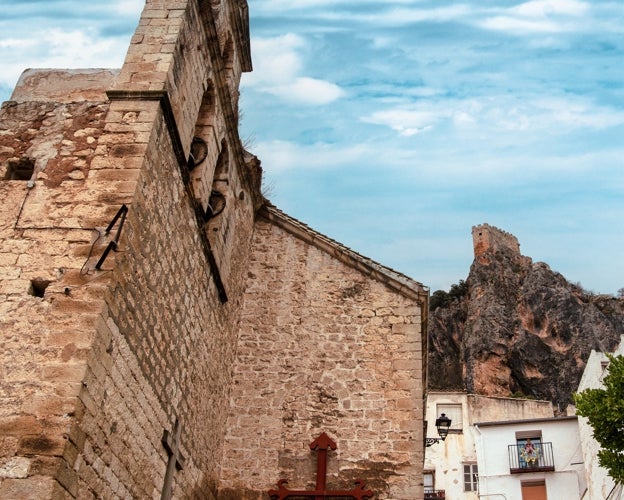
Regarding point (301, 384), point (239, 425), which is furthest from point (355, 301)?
point (239, 425)

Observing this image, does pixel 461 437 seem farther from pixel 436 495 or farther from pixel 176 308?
pixel 176 308

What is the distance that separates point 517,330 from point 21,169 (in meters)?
38.7

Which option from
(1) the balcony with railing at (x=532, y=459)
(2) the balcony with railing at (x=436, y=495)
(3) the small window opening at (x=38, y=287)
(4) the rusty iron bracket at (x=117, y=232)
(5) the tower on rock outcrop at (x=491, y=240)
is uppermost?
(5) the tower on rock outcrop at (x=491, y=240)

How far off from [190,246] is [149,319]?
1.64 m

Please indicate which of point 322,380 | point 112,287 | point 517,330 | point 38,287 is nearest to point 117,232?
point 112,287

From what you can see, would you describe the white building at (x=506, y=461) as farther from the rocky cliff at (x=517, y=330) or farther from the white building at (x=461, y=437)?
the rocky cliff at (x=517, y=330)

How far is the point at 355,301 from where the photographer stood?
36.6 ft

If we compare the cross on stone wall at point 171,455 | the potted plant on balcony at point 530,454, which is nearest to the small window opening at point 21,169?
the cross on stone wall at point 171,455

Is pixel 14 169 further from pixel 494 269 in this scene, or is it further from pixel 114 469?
pixel 494 269

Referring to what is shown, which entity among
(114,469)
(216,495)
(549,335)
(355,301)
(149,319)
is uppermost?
(549,335)

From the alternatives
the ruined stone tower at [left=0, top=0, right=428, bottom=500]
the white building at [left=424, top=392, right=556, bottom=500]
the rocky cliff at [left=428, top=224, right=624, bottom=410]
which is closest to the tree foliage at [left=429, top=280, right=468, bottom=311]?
the rocky cliff at [left=428, top=224, right=624, bottom=410]

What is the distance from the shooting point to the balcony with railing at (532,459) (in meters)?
26.5

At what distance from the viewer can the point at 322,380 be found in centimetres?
1059

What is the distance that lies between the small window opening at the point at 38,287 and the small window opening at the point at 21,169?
4.46ft
